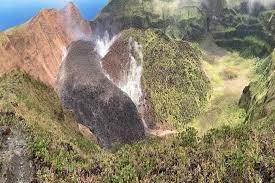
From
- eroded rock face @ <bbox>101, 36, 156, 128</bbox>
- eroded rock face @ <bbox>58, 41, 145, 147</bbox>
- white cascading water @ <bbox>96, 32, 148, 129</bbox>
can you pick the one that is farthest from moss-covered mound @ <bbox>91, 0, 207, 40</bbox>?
eroded rock face @ <bbox>58, 41, 145, 147</bbox>

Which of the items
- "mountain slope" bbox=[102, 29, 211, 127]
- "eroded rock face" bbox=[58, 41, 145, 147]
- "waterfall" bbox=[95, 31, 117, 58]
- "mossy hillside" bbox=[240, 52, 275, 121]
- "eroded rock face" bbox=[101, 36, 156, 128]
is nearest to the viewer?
"mossy hillside" bbox=[240, 52, 275, 121]

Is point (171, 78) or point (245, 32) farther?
point (245, 32)

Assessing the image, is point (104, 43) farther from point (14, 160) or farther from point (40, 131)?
point (14, 160)

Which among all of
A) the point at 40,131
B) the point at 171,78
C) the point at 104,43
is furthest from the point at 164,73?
the point at 40,131

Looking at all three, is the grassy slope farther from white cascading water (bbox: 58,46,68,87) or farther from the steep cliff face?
the steep cliff face

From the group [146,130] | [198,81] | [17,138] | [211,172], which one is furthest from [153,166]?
[198,81]

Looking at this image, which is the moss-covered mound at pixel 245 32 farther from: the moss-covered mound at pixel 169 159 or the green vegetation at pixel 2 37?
the moss-covered mound at pixel 169 159
